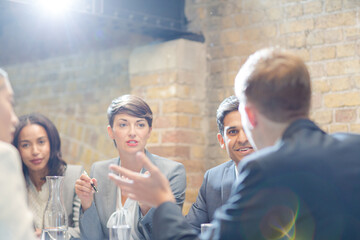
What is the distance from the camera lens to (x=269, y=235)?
1.30 metres

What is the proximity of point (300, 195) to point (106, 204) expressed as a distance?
1.75 m

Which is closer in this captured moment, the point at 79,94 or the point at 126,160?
the point at 126,160

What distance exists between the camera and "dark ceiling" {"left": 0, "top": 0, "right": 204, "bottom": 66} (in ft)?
11.8

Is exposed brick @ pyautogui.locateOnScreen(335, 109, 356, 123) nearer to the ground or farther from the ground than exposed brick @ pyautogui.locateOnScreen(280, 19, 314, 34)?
nearer to the ground

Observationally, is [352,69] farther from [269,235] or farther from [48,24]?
[48,24]

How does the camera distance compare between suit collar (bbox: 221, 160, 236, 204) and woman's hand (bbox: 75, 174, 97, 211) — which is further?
suit collar (bbox: 221, 160, 236, 204)

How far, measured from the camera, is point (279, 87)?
4.47 feet

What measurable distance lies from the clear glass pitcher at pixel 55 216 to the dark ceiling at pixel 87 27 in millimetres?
1608

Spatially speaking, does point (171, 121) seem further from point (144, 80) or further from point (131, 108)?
point (131, 108)

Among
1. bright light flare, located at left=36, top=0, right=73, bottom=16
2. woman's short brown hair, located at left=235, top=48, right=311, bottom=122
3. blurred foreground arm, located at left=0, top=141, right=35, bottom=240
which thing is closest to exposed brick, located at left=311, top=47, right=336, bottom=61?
bright light flare, located at left=36, top=0, right=73, bottom=16

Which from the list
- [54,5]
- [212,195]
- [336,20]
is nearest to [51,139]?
[54,5]

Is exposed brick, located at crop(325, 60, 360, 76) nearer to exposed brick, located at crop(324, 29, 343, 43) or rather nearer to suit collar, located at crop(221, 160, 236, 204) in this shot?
exposed brick, located at crop(324, 29, 343, 43)

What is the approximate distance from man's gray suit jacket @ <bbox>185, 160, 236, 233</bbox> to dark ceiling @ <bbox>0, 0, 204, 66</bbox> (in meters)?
1.45

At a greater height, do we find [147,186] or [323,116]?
[323,116]
